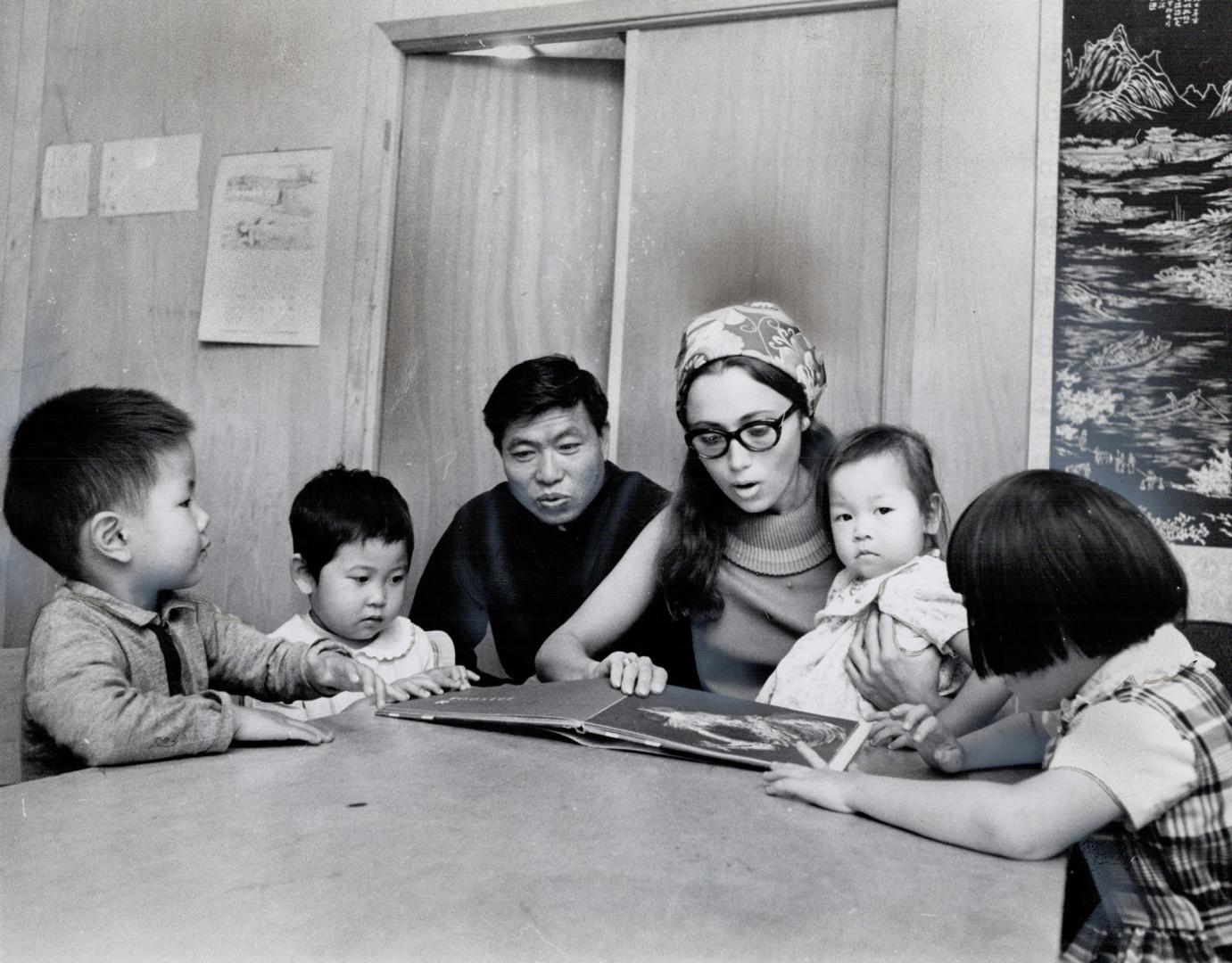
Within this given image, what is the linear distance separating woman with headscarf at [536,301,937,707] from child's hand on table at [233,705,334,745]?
1.76 ft

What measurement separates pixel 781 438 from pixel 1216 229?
77 centimetres

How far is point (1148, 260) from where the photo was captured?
153 centimetres

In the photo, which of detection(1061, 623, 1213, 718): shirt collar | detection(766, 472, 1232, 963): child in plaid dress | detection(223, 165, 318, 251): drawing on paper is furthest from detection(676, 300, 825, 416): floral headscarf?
detection(223, 165, 318, 251): drawing on paper

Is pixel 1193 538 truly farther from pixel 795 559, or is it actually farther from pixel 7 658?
pixel 7 658

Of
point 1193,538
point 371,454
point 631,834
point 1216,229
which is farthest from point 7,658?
point 1216,229

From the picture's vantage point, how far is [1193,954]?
680 millimetres

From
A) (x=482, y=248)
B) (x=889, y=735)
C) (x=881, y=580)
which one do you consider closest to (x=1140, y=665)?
(x=889, y=735)

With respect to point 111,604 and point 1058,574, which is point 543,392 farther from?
point 1058,574

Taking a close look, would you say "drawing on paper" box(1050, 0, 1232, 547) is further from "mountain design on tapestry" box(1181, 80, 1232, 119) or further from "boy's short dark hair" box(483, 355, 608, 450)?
"boy's short dark hair" box(483, 355, 608, 450)

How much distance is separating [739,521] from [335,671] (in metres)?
0.67

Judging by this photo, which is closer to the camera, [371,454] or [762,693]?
[762,693]

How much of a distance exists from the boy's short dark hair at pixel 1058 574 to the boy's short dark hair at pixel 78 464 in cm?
87

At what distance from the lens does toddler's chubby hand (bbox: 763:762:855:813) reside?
689 mm

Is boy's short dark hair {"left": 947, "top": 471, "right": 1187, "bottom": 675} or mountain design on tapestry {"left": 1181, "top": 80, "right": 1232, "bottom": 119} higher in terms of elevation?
mountain design on tapestry {"left": 1181, "top": 80, "right": 1232, "bottom": 119}
